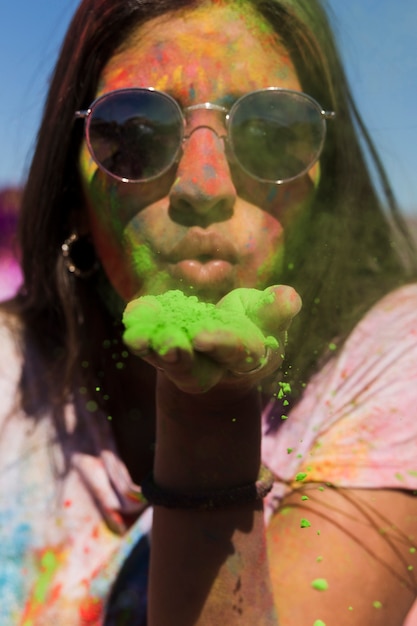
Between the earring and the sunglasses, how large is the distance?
0.94 feet

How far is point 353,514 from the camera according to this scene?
3.45 feet

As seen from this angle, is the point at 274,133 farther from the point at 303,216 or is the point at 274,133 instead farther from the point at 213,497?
the point at 213,497

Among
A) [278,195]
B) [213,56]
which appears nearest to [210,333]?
[278,195]

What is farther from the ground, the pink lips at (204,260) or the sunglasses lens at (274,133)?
the sunglasses lens at (274,133)

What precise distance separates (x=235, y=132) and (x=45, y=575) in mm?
903

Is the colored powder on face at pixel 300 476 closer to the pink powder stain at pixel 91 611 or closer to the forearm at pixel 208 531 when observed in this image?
the forearm at pixel 208 531

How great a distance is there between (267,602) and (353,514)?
7.7 inches

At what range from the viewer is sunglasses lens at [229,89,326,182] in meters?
1.11

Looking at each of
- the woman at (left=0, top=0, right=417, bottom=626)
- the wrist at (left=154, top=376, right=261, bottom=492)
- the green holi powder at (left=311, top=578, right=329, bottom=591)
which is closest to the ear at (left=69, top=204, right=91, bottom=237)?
the woman at (left=0, top=0, right=417, bottom=626)

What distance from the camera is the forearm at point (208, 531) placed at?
2.93ft

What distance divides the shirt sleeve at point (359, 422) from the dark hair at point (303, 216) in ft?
0.22

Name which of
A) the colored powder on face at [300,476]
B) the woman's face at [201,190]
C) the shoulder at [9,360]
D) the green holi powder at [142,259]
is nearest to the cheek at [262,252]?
the woman's face at [201,190]

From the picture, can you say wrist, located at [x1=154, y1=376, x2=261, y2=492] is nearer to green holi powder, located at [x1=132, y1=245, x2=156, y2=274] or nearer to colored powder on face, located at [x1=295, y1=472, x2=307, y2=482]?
colored powder on face, located at [x1=295, y1=472, x2=307, y2=482]

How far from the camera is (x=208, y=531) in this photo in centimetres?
96
